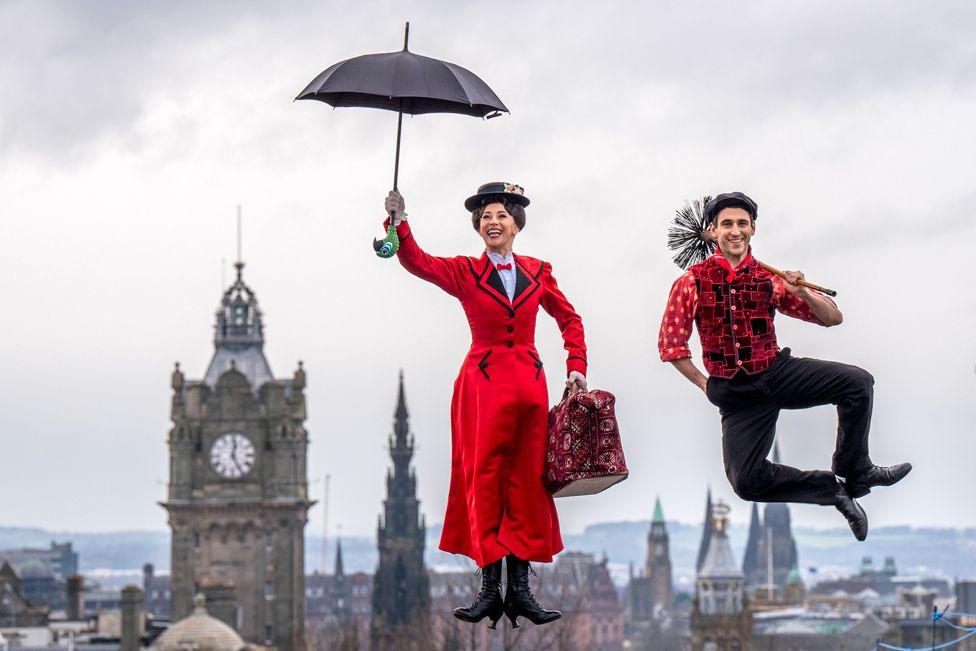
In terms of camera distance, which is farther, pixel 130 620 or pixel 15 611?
pixel 15 611

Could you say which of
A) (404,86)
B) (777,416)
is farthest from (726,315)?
(404,86)

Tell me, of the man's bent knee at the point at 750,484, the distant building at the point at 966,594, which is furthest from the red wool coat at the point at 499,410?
the distant building at the point at 966,594

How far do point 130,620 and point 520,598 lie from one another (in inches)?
4199

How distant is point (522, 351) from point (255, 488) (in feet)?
468

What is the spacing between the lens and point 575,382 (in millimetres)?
19906

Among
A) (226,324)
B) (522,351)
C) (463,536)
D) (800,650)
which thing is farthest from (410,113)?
(800,650)

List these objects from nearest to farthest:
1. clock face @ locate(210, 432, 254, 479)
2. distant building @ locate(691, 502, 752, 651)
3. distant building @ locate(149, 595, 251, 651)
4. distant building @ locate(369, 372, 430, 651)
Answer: distant building @ locate(149, 595, 251, 651), clock face @ locate(210, 432, 254, 479), distant building @ locate(691, 502, 752, 651), distant building @ locate(369, 372, 430, 651)

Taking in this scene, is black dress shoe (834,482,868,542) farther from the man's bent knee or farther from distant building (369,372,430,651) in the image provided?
distant building (369,372,430,651)

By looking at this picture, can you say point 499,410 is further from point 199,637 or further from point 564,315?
point 199,637

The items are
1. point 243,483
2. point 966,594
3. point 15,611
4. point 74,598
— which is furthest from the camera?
point 15,611

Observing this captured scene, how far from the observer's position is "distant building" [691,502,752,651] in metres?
164

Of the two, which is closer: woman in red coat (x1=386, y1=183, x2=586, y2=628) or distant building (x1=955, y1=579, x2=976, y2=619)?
woman in red coat (x1=386, y1=183, x2=586, y2=628)

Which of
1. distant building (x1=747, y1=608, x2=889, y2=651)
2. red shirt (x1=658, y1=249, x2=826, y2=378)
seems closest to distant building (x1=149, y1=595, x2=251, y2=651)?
distant building (x1=747, y1=608, x2=889, y2=651)

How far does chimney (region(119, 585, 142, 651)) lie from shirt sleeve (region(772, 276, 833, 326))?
107 meters
